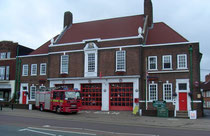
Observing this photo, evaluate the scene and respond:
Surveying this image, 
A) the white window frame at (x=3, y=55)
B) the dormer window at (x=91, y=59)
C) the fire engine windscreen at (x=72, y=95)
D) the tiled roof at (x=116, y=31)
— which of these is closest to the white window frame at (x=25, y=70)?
the tiled roof at (x=116, y=31)

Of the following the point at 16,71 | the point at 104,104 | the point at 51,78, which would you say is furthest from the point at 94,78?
the point at 16,71

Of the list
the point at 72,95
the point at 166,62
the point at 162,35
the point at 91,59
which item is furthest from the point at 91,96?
the point at 162,35

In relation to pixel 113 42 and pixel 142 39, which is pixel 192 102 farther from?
pixel 113 42

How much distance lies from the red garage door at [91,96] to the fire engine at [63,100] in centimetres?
459

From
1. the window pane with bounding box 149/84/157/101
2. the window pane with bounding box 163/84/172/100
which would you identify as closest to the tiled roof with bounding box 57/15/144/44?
the window pane with bounding box 149/84/157/101

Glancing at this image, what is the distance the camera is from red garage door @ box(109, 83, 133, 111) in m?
26.9

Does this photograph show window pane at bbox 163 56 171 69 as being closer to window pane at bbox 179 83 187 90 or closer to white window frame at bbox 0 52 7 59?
window pane at bbox 179 83 187 90

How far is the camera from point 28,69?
1344 inches

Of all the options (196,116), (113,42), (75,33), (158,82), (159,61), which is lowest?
(196,116)

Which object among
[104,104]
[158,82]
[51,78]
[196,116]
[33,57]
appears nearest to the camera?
[196,116]

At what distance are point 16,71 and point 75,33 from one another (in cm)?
1069

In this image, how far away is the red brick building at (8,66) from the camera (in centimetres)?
3672

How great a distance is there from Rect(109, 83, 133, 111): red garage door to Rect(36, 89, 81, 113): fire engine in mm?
4946

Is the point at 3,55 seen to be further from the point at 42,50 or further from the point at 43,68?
the point at 43,68
